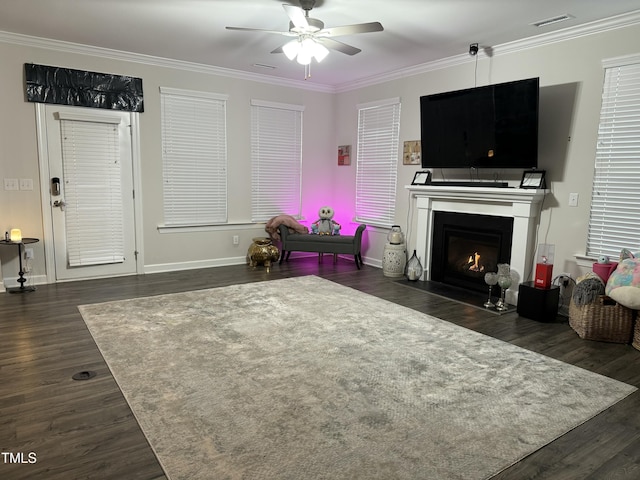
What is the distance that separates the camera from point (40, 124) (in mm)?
4934

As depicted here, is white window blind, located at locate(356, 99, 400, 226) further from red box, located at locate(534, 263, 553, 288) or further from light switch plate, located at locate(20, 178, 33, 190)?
light switch plate, located at locate(20, 178, 33, 190)

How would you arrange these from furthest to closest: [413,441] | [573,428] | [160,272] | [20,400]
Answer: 1. [160,272]
2. [20,400]
3. [573,428]
4. [413,441]

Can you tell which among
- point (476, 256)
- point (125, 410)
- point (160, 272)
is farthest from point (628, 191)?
point (160, 272)

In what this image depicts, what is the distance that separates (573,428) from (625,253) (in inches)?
81.2

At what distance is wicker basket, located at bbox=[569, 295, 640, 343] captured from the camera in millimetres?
3529

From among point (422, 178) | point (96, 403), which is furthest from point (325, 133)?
point (96, 403)

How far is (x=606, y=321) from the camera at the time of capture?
356 centimetres

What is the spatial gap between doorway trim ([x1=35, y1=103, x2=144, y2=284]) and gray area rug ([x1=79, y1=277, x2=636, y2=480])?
1.43 m

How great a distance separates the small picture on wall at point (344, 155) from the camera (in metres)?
6.98

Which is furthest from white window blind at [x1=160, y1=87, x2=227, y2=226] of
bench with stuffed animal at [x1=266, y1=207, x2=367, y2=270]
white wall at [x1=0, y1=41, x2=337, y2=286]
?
bench with stuffed animal at [x1=266, y1=207, x2=367, y2=270]

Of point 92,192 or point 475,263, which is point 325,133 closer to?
point 475,263

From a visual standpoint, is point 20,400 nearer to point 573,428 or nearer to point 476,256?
point 573,428

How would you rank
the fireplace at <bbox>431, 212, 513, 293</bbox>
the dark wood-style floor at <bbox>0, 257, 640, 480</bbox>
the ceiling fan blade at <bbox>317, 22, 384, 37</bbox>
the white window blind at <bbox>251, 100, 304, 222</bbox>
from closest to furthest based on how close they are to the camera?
the dark wood-style floor at <bbox>0, 257, 640, 480</bbox> < the ceiling fan blade at <bbox>317, 22, 384, 37</bbox> < the fireplace at <bbox>431, 212, 513, 293</bbox> < the white window blind at <bbox>251, 100, 304, 222</bbox>

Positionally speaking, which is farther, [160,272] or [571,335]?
[160,272]
